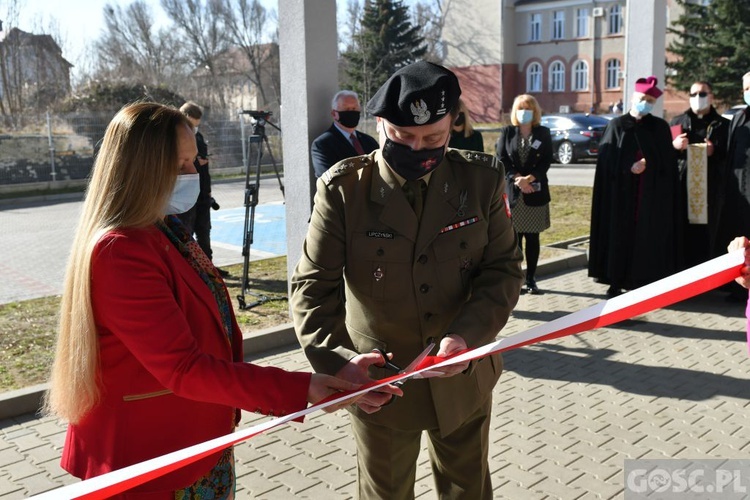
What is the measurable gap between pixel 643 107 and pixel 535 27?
179 ft

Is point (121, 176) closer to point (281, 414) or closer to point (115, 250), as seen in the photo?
point (115, 250)

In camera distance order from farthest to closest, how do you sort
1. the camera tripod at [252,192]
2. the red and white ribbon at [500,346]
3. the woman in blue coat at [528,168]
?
the woman in blue coat at [528,168] → the camera tripod at [252,192] → the red and white ribbon at [500,346]

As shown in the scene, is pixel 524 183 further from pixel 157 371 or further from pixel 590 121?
pixel 590 121

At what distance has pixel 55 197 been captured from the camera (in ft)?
69.2

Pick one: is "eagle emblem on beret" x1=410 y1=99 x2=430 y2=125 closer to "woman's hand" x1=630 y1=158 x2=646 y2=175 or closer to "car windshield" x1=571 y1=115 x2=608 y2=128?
"woman's hand" x1=630 y1=158 x2=646 y2=175

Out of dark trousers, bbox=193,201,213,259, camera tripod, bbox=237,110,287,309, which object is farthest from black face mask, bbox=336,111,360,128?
dark trousers, bbox=193,201,213,259

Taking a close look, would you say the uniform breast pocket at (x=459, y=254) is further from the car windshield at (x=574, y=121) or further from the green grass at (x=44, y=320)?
the car windshield at (x=574, y=121)

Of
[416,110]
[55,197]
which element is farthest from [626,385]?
[55,197]

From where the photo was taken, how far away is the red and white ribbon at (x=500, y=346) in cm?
202

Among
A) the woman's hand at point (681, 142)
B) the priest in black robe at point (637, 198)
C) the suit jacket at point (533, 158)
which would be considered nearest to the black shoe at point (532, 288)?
the priest in black robe at point (637, 198)

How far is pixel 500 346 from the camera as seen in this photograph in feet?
8.27

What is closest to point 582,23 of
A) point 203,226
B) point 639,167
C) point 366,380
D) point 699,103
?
point 699,103

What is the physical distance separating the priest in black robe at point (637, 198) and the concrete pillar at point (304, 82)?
3.11 meters

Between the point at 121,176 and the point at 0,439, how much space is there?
3415 mm
